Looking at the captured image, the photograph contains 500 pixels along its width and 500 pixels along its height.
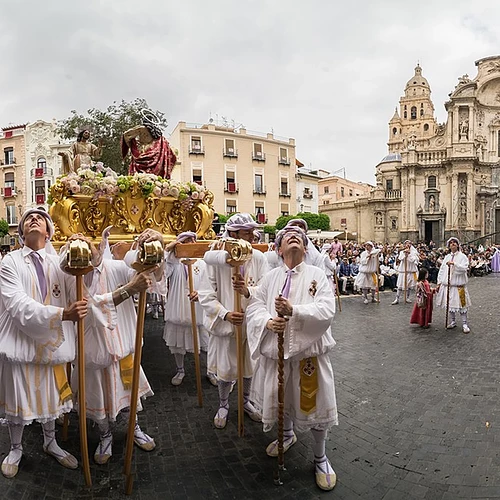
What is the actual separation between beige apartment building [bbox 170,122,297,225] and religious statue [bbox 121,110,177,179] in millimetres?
31427

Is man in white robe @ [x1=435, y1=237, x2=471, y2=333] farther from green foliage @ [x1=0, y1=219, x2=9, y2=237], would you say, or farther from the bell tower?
the bell tower

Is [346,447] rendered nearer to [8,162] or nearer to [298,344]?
[298,344]

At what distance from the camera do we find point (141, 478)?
3.59 m

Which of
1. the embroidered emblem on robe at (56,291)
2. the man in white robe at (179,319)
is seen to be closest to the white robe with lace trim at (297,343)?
the embroidered emblem on robe at (56,291)

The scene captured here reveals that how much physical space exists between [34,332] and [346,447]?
3296mm

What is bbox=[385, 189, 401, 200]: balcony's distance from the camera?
46931 mm

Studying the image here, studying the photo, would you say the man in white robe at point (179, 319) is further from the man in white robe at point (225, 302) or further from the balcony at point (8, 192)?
the balcony at point (8, 192)

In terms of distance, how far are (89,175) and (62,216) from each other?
32.2 inches

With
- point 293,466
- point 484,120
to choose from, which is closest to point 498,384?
point 293,466

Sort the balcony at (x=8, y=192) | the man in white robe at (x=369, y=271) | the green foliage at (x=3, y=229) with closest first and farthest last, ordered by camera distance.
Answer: the man in white robe at (x=369, y=271), the green foliage at (x=3, y=229), the balcony at (x=8, y=192)

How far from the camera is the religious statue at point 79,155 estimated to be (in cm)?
757

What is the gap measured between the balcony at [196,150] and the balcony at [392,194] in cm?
2276

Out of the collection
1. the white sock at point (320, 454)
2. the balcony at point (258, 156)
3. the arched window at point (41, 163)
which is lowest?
the white sock at point (320, 454)

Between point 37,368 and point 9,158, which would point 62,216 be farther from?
point 9,158
